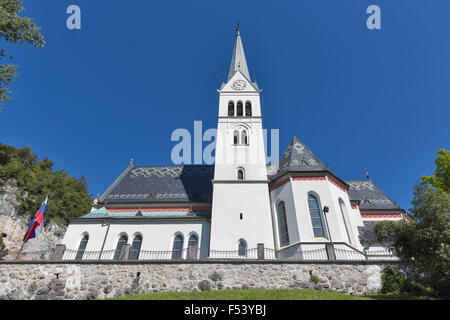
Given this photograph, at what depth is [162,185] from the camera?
26.8 m

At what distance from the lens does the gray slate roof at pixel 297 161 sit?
20.4 metres

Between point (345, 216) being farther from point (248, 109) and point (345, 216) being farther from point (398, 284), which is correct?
point (248, 109)

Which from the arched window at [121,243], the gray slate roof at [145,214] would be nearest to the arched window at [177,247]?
the gray slate roof at [145,214]

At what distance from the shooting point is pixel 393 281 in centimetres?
1327

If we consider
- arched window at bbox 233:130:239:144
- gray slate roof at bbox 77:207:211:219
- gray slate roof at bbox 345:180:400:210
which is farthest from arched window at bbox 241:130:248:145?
gray slate roof at bbox 345:180:400:210

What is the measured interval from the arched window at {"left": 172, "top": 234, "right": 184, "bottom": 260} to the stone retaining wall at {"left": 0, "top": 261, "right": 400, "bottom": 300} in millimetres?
4459

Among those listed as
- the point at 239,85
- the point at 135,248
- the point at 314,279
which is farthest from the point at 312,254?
the point at 239,85

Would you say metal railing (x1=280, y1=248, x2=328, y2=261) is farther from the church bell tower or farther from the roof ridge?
the roof ridge

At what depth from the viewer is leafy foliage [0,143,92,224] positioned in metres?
27.2

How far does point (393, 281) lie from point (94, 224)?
21.7 m

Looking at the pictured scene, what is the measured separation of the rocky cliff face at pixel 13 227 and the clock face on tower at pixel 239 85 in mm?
27558
